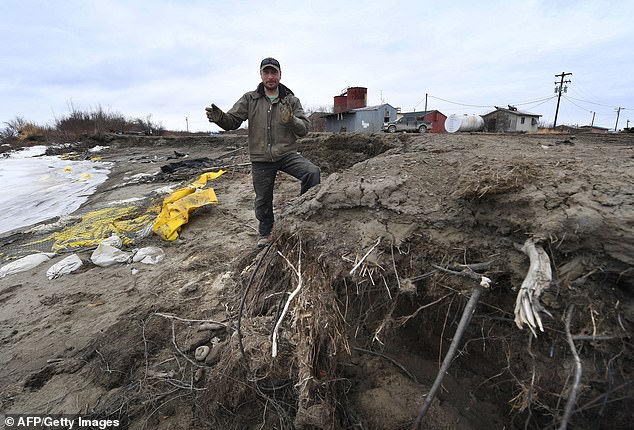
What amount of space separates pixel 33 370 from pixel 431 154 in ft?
10.7

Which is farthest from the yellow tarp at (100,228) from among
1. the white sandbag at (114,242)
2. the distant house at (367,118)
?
the distant house at (367,118)

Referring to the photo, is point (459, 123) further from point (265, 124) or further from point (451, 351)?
point (451, 351)

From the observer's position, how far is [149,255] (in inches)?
145

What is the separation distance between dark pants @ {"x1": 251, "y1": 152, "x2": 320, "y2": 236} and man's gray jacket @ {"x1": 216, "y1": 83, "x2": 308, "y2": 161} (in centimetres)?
9

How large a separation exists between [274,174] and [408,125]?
16718 mm

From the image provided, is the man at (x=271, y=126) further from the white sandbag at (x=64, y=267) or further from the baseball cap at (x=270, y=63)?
the white sandbag at (x=64, y=267)

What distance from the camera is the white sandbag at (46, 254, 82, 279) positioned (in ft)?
11.1

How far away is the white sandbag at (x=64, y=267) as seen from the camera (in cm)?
338

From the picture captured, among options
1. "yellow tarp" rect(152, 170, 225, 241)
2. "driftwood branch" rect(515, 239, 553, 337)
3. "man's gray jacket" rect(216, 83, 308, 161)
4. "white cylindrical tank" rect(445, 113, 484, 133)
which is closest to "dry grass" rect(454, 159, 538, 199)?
"driftwood branch" rect(515, 239, 553, 337)

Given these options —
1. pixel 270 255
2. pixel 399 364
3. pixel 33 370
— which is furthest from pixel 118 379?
pixel 399 364

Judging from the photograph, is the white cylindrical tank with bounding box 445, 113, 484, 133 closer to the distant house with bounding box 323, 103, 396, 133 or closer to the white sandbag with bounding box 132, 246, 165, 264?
the distant house with bounding box 323, 103, 396, 133

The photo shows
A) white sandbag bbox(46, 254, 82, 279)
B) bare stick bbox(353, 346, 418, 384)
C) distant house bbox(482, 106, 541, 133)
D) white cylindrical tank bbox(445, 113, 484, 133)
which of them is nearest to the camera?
bare stick bbox(353, 346, 418, 384)

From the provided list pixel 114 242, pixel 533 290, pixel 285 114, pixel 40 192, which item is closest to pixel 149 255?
pixel 114 242

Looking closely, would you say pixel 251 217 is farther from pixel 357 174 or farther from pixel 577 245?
pixel 577 245
